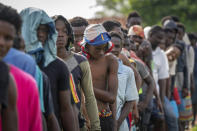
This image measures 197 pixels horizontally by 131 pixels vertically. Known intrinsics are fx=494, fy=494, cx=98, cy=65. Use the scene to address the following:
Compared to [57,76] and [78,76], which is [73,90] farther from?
[57,76]

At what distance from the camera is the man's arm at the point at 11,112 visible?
2.75m

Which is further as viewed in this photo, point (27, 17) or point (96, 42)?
point (96, 42)

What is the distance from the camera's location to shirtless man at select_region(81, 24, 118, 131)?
17.8 feet

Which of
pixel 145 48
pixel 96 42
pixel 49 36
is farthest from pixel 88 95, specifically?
pixel 145 48

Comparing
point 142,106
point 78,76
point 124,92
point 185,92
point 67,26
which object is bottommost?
point 185,92

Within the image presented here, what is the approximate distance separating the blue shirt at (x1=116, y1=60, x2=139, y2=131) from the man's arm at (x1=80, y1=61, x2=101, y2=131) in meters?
1.19

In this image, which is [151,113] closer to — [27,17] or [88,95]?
[88,95]

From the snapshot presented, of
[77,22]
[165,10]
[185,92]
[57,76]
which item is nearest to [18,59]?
[57,76]

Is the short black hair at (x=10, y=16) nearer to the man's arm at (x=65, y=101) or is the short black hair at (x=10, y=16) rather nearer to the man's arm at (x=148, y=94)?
→ the man's arm at (x=65, y=101)

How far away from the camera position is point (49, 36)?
152 inches

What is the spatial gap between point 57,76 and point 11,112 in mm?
1113

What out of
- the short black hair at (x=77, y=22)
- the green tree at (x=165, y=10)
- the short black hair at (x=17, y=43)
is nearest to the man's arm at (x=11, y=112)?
the short black hair at (x=17, y=43)

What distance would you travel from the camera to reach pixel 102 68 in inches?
218

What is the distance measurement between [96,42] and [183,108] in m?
6.18
